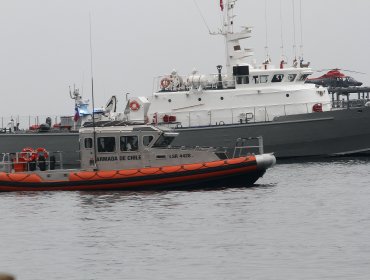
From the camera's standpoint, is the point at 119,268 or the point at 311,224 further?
the point at 311,224

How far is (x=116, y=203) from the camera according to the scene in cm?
3772

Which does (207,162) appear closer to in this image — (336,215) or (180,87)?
(336,215)

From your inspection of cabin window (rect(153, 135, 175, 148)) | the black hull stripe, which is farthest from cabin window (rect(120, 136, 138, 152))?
the black hull stripe

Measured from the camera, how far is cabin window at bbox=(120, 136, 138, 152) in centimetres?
4038

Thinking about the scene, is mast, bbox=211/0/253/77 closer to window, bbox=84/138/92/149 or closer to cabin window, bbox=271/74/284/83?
cabin window, bbox=271/74/284/83

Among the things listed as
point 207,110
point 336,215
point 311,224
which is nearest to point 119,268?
point 311,224

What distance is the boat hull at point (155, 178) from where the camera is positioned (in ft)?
130

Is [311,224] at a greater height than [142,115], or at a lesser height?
lesser

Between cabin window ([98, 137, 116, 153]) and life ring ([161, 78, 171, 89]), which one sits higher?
life ring ([161, 78, 171, 89])

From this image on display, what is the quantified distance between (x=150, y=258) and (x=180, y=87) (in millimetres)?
34029

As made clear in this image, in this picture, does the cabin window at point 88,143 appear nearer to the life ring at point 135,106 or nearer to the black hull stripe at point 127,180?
the black hull stripe at point 127,180

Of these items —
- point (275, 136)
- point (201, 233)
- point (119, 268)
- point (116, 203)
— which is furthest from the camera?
point (275, 136)

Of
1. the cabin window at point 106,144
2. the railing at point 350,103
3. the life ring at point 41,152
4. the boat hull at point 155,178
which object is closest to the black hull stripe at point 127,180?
the boat hull at point 155,178

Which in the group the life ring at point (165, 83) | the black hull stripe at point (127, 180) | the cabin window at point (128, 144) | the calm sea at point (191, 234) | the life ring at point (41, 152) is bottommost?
the calm sea at point (191, 234)
